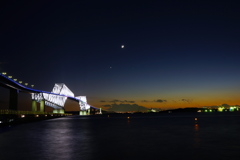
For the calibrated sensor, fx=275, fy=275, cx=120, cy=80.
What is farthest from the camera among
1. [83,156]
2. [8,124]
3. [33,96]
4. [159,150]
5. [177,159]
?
[33,96]

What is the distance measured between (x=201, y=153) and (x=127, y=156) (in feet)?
19.4

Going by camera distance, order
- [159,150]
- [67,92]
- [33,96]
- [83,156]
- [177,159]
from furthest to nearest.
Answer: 1. [67,92]
2. [33,96]
3. [159,150]
4. [83,156]
5. [177,159]

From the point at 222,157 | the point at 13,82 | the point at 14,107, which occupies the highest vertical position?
the point at 13,82

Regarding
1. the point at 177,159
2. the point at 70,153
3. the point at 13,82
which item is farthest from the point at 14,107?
the point at 177,159

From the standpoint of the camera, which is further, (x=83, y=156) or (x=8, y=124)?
(x=8, y=124)

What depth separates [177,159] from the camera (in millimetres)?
18719

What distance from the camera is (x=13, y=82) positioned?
95.6m

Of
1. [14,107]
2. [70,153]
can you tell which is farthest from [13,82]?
[70,153]

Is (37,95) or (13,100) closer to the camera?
(13,100)

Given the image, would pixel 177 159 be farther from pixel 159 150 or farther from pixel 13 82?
pixel 13 82

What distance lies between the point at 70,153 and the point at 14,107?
80847mm

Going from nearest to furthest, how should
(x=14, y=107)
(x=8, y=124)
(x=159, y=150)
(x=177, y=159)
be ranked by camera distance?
(x=177, y=159)
(x=159, y=150)
(x=8, y=124)
(x=14, y=107)

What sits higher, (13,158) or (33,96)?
(33,96)

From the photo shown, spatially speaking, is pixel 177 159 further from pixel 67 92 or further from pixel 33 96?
pixel 67 92
